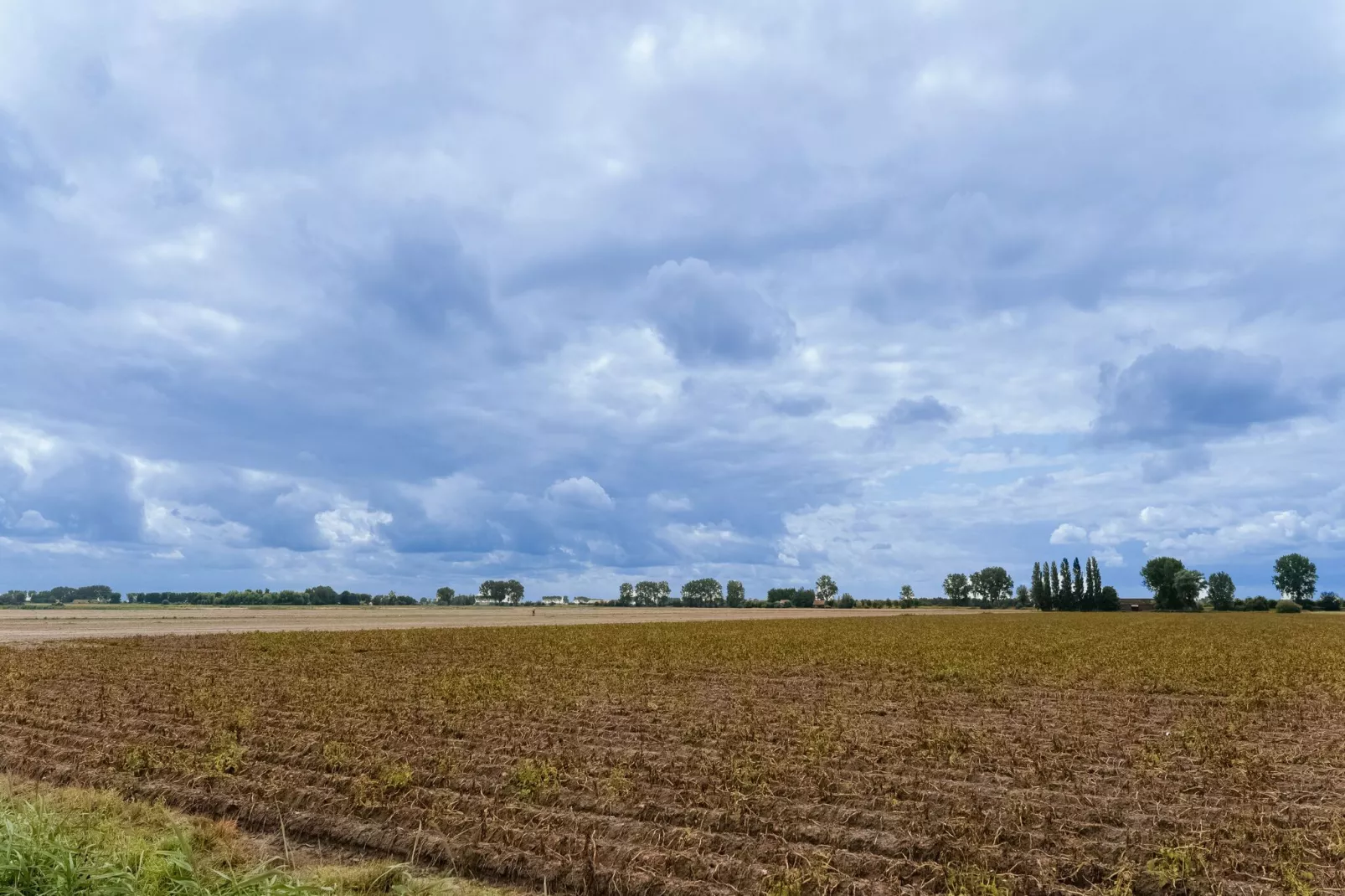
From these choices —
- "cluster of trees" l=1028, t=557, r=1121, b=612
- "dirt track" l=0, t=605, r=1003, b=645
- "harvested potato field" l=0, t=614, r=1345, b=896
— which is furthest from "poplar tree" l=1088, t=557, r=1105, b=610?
"harvested potato field" l=0, t=614, r=1345, b=896

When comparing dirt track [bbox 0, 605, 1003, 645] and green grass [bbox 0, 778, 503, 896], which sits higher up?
green grass [bbox 0, 778, 503, 896]

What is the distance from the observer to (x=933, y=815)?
34.1ft

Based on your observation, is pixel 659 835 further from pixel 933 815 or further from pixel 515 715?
pixel 515 715

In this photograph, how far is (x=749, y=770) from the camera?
40.3ft

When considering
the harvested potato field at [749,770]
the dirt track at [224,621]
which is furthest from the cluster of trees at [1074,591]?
the harvested potato field at [749,770]

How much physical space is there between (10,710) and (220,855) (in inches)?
589

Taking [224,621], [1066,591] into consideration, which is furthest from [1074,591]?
[224,621]

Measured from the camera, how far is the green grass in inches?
278

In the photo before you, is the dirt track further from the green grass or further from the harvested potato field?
the green grass

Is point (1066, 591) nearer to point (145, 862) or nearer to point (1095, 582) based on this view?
point (1095, 582)

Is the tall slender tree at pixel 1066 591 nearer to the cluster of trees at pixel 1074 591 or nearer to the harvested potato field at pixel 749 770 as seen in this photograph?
the cluster of trees at pixel 1074 591

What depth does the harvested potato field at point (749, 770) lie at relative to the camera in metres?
8.84

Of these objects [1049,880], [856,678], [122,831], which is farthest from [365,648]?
[1049,880]

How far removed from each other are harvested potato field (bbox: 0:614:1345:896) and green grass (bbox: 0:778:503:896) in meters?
0.73
